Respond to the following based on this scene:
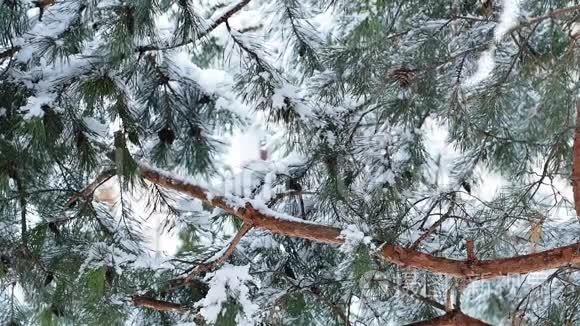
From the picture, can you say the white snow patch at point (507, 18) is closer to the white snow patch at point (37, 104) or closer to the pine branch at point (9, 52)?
A: the white snow patch at point (37, 104)

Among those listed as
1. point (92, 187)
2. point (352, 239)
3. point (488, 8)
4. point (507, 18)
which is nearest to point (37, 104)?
point (92, 187)

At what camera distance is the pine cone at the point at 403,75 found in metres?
1.77

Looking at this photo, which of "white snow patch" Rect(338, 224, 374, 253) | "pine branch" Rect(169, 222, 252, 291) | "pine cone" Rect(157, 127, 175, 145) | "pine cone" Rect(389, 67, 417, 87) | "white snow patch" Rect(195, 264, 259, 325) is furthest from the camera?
"pine cone" Rect(157, 127, 175, 145)

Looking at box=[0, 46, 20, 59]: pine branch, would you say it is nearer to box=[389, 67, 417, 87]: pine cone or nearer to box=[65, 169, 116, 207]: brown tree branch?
box=[65, 169, 116, 207]: brown tree branch

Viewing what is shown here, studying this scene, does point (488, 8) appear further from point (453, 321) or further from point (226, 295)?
point (226, 295)

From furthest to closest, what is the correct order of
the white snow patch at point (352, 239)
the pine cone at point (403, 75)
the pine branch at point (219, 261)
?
the pine cone at point (403, 75) < the pine branch at point (219, 261) < the white snow patch at point (352, 239)

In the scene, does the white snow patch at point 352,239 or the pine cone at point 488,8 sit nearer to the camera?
the white snow patch at point 352,239

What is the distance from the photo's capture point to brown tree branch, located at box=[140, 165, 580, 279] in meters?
1.53

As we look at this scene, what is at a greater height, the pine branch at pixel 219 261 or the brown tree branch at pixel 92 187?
the brown tree branch at pixel 92 187

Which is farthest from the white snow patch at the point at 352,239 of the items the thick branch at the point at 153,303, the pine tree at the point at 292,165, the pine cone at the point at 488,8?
the pine cone at the point at 488,8

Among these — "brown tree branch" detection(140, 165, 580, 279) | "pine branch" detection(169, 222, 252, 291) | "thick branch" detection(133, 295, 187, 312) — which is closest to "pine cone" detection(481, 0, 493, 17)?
"brown tree branch" detection(140, 165, 580, 279)

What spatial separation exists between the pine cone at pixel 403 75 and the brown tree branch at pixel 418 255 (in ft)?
1.40

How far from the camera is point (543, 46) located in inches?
70.5

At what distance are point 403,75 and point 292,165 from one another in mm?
433
